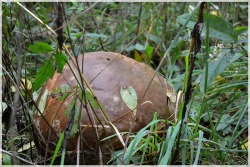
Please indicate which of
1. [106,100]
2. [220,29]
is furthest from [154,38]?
[220,29]

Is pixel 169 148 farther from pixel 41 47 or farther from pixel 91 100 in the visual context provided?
pixel 41 47

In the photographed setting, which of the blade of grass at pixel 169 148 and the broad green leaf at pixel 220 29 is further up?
the broad green leaf at pixel 220 29

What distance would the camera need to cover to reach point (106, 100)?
188cm

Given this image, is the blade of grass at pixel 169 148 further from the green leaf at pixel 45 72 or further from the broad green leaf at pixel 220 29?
the green leaf at pixel 45 72

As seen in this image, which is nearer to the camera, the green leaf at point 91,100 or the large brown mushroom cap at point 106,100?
the green leaf at point 91,100

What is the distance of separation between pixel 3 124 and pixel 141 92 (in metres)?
0.71

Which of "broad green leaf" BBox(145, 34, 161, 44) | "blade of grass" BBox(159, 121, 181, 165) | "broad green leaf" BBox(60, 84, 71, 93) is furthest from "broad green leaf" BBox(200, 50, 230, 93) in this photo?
"broad green leaf" BBox(145, 34, 161, 44)

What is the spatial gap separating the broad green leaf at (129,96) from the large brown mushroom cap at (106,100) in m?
0.03

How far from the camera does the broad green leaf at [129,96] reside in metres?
1.78

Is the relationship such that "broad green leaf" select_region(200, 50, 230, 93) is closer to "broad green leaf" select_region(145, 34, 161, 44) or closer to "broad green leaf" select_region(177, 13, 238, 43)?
"broad green leaf" select_region(177, 13, 238, 43)

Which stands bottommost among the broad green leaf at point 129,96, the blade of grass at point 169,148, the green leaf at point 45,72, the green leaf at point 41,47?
the blade of grass at point 169,148

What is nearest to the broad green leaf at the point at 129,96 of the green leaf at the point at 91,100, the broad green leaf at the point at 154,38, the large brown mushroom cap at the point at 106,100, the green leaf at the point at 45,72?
the large brown mushroom cap at the point at 106,100

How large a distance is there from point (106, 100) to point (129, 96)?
0.11 metres

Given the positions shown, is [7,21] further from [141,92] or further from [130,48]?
[130,48]
